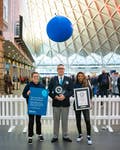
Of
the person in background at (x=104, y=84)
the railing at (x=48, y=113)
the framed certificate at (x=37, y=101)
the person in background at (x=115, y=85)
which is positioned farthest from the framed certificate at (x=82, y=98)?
the person in background at (x=115, y=85)

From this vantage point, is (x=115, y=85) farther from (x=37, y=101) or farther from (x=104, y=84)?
(x=37, y=101)

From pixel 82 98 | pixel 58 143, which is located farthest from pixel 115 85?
pixel 58 143

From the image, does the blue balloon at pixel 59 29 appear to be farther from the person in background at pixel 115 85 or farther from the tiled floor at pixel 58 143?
the person in background at pixel 115 85

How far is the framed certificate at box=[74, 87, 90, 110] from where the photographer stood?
10.8 meters

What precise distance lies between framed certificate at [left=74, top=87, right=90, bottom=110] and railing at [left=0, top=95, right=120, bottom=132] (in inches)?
98.1

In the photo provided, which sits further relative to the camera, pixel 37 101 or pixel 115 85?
pixel 115 85

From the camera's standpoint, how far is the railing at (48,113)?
13445 mm

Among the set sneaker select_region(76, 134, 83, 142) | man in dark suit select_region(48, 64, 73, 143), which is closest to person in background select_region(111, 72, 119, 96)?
sneaker select_region(76, 134, 83, 142)

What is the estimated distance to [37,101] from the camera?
10859mm

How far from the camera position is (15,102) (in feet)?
44.2

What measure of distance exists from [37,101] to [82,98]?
1236 mm

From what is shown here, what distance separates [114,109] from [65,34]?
10.8 ft

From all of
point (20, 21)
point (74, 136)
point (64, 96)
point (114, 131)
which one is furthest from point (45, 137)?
point (20, 21)

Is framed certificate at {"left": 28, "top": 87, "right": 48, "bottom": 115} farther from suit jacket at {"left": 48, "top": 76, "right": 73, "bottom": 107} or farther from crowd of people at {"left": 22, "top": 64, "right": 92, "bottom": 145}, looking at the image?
suit jacket at {"left": 48, "top": 76, "right": 73, "bottom": 107}
